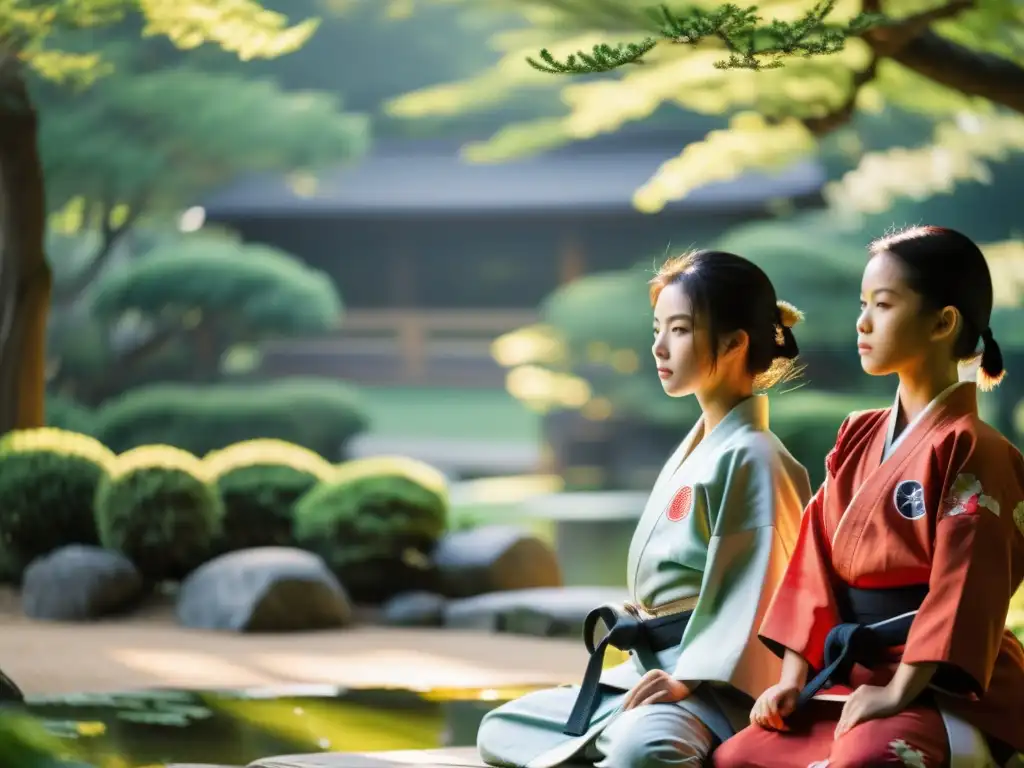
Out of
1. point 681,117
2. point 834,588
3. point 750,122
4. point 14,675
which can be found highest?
point 681,117

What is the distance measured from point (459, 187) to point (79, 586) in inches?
392

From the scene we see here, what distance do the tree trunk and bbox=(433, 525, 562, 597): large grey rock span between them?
270 centimetres

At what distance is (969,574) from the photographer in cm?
226

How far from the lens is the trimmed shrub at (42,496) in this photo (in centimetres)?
751

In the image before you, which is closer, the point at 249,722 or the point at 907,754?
the point at 907,754

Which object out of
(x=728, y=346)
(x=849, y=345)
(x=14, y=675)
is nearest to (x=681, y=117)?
(x=849, y=345)

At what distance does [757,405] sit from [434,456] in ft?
43.6

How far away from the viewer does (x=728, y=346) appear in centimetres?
276

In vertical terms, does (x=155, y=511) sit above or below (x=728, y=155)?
below

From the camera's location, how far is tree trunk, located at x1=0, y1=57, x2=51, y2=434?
836 centimetres

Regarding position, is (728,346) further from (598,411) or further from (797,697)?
(598,411)

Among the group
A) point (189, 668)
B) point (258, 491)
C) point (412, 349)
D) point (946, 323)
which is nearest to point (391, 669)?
point (189, 668)

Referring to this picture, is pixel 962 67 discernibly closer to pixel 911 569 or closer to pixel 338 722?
pixel 338 722

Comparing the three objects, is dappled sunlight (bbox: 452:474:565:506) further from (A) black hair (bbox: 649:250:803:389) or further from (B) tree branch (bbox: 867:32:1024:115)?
(A) black hair (bbox: 649:250:803:389)
